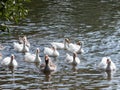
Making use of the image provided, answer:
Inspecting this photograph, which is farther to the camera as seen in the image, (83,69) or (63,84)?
(83,69)

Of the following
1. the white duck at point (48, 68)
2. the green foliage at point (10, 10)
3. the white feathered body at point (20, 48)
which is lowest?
the white duck at point (48, 68)

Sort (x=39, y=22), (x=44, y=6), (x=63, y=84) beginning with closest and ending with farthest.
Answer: (x=63, y=84) < (x=39, y=22) < (x=44, y=6)

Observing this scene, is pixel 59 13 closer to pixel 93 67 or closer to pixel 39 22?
pixel 39 22

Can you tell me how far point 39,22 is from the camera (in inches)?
1427

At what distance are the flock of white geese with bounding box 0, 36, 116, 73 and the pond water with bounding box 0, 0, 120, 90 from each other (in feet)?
1.14

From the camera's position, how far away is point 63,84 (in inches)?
850

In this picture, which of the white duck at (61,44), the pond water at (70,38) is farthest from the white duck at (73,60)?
the white duck at (61,44)

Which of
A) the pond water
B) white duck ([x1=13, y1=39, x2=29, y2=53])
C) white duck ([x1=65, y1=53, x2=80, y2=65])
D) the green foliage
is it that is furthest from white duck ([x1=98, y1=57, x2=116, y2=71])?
the green foliage

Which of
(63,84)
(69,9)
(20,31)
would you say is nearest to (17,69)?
(63,84)

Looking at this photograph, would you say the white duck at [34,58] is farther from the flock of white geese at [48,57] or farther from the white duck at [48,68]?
the white duck at [48,68]

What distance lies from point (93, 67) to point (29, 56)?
157 inches

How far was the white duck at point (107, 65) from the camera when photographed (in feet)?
81.1

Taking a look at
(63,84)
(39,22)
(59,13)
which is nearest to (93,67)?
(63,84)

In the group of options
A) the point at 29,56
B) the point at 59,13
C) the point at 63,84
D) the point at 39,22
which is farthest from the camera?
the point at 59,13
